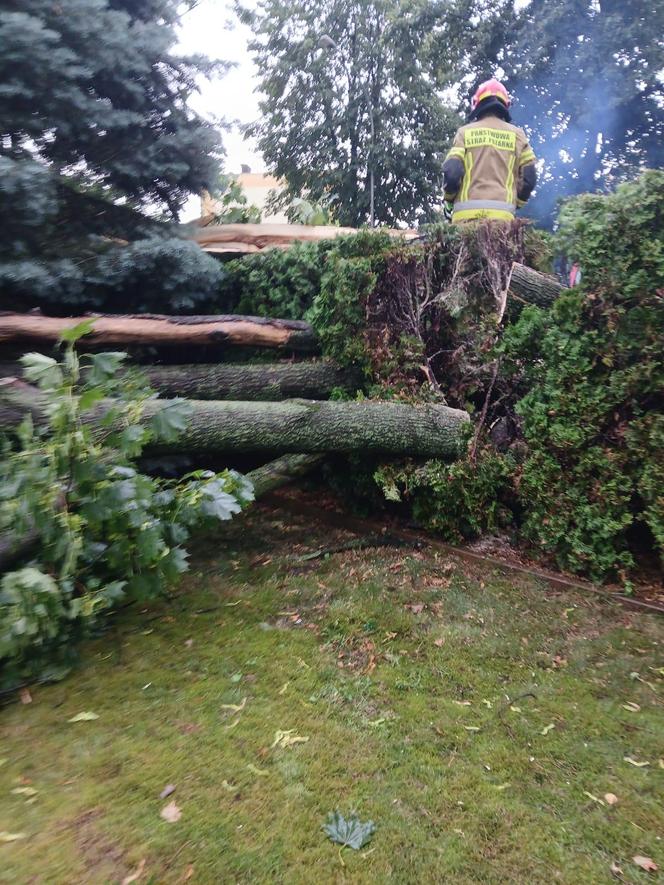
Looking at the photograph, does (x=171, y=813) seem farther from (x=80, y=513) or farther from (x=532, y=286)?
(x=532, y=286)

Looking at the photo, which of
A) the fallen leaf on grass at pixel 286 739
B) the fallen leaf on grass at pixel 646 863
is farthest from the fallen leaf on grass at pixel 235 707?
the fallen leaf on grass at pixel 646 863

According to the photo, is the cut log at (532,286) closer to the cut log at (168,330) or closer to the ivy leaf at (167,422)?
the cut log at (168,330)

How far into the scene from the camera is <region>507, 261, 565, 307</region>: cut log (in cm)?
442

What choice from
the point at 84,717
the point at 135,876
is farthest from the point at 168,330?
the point at 135,876

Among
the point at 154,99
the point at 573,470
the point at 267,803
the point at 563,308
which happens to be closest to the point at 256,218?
the point at 154,99

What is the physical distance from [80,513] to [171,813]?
1.35 m

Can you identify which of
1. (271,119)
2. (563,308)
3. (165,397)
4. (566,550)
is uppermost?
(271,119)

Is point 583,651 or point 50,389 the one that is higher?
point 50,389

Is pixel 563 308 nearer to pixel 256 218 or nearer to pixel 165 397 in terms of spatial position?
pixel 165 397

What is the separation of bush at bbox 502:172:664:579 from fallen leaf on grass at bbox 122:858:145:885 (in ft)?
9.67

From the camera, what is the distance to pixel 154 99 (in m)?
5.48

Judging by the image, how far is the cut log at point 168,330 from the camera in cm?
428

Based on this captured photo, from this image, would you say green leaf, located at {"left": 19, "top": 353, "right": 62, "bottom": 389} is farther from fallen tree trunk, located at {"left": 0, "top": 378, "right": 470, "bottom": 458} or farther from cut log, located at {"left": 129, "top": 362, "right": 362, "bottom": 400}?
cut log, located at {"left": 129, "top": 362, "right": 362, "bottom": 400}

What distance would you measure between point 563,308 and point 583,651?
2.12 metres
